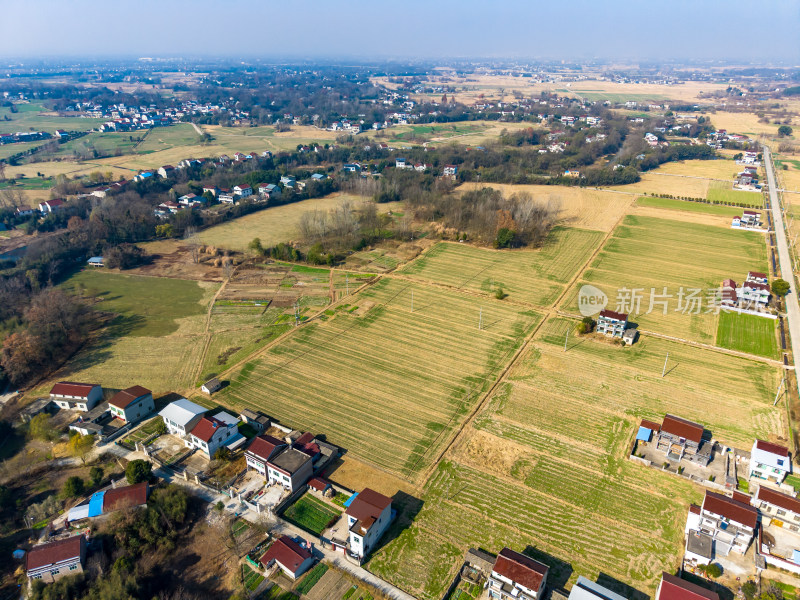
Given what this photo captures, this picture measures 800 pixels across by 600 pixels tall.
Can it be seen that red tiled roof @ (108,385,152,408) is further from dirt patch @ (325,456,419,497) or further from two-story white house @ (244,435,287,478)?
dirt patch @ (325,456,419,497)

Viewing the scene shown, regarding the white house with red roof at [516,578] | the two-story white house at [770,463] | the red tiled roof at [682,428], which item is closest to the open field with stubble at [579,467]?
the white house with red roof at [516,578]

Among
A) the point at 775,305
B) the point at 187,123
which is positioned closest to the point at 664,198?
the point at 775,305

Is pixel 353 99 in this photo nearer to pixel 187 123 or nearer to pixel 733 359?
pixel 187 123

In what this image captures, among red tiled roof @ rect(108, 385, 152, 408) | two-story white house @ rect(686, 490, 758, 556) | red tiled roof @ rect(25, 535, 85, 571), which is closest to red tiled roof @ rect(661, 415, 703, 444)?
two-story white house @ rect(686, 490, 758, 556)

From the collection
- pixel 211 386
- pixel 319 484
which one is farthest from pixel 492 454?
pixel 211 386

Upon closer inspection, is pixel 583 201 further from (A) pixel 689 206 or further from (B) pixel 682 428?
(B) pixel 682 428

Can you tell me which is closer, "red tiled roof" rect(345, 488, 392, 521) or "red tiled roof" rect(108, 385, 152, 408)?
"red tiled roof" rect(345, 488, 392, 521)
